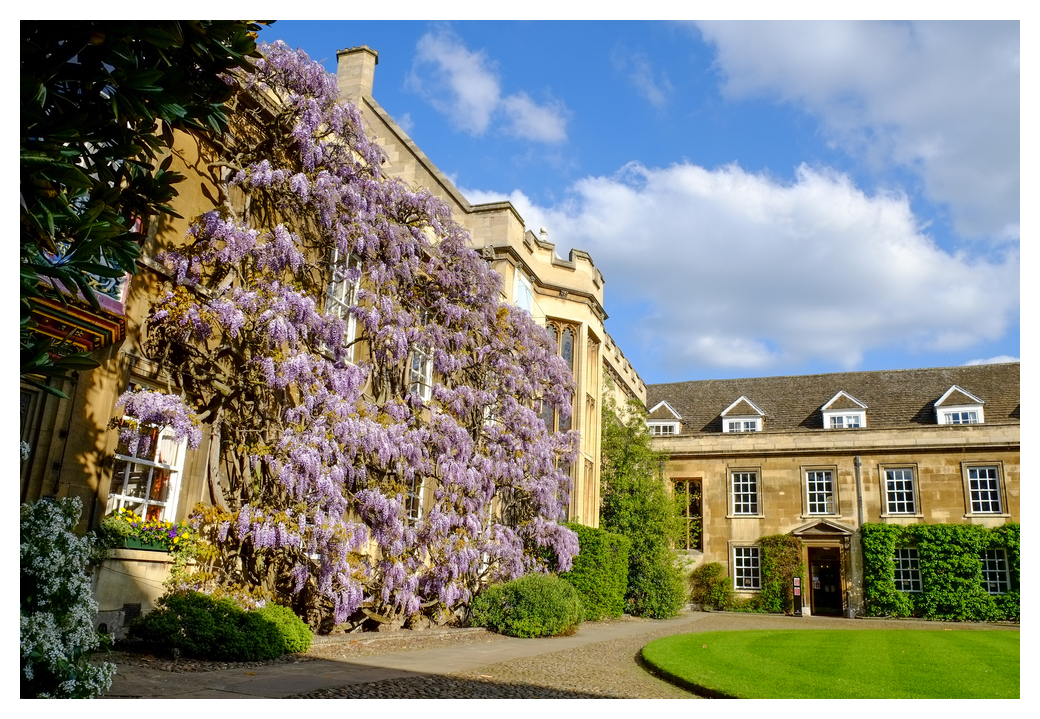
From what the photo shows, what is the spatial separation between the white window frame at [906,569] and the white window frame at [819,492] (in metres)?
2.53

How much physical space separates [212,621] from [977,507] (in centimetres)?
2620

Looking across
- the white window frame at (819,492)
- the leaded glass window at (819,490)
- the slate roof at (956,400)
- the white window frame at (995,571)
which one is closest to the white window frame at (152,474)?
the white window frame at (819,492)

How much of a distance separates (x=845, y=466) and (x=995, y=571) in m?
5.46

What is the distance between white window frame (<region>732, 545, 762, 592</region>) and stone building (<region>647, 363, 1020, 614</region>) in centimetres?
4

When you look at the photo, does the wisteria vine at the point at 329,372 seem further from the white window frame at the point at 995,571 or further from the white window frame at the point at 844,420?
the white window frame at the point at 844,420

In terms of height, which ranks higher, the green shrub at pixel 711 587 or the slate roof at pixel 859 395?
the slate roof at pixel 859 395

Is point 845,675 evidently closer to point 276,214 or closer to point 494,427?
point 494,427

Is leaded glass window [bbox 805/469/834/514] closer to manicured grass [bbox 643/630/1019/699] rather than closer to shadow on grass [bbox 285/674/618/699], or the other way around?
manicured grass [bbox 643/630/1019/699]

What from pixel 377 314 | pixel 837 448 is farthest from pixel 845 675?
pixel 837 448

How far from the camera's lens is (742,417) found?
31625 mm

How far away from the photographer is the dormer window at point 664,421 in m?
32.8

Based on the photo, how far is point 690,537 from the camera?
29266 millimetres

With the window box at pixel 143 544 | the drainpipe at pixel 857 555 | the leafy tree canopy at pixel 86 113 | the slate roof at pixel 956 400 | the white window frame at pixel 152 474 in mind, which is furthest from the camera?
the slate roof at pixel 956 400

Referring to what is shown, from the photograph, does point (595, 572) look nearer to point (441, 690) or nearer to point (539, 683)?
point (539, 683)
